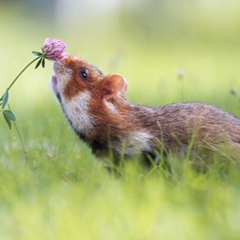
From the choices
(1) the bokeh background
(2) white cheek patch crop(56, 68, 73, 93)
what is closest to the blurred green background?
(1) the bokeh background

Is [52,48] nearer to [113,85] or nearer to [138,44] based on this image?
[113,85]

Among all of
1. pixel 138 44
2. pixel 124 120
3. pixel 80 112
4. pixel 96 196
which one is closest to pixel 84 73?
pixel 80 112

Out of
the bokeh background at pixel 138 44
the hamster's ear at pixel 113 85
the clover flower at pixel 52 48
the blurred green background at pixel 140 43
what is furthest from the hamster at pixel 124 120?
the blurred green background at pixel 140 43

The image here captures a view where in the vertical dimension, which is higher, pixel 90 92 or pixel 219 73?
pixel 90 92

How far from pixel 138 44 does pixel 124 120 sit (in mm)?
11196

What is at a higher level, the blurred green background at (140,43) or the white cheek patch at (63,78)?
the white cheek patch at (63,78)

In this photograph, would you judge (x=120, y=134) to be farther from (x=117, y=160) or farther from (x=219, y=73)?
(x=219, y=73)

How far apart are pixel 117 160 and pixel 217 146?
1.90 feet

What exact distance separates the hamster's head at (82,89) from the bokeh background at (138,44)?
1.49 metres

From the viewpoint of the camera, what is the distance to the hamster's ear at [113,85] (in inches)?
196

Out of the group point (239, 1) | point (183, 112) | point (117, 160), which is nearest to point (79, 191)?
point (117, 160)

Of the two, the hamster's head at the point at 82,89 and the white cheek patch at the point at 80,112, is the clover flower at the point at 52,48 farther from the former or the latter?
the white cheek patch at the point at 80,112

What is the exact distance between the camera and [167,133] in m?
4.84

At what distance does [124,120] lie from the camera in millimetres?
4918
